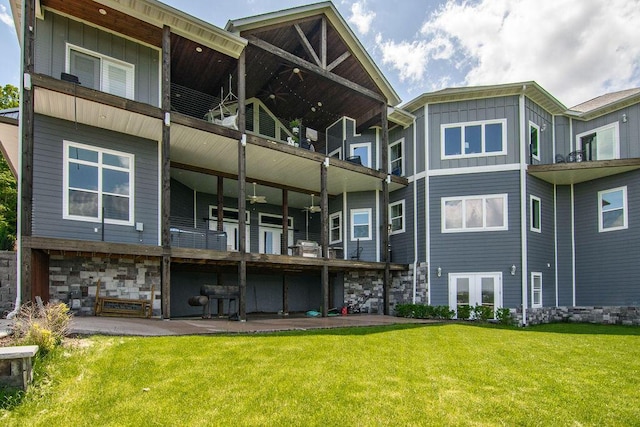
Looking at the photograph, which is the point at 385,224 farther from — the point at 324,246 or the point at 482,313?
the point at 482,313

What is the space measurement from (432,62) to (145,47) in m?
13.5

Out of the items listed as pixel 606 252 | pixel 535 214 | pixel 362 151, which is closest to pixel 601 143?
pixel 535 214

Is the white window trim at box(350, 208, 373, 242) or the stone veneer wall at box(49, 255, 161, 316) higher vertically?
the white window trim at box(350, 208, 373, 242)

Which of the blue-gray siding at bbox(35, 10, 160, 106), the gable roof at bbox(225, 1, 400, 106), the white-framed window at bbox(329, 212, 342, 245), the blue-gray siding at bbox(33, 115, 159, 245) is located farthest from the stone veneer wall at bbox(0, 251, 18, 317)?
the white-framed window at bbox(329, 212, 342, 245)

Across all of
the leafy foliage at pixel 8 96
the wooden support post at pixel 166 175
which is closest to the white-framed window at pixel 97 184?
the wooden support post at pixel 166 175

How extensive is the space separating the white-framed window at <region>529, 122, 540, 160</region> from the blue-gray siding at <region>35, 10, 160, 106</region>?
1252cm

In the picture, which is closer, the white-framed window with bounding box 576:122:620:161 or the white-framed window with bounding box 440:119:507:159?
the white-framed window with bounding box 576:122:620:161

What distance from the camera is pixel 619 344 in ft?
26.6

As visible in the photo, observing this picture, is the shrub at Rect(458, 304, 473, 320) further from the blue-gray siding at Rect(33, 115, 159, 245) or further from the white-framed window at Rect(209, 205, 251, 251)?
the blue-gray siding at Rect(33, 115, 159, 245)

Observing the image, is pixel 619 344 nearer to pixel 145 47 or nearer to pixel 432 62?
pixel 145 47

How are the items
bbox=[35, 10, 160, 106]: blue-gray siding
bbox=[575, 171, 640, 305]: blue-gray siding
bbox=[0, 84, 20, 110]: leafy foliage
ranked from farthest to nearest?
bbox=[0, 84, 20, 110]: leafy foliage
bbox=[575, 171, 640, 305]: blue-gray siding
bbox=[35, 10, 160, 106]: blue-gray siding

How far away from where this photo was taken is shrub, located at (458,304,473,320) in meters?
13.7

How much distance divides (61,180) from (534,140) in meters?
15.1

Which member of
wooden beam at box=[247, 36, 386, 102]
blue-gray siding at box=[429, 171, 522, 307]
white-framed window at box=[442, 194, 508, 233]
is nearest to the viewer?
wooden beam at box=[247, 36, 386, 102]
